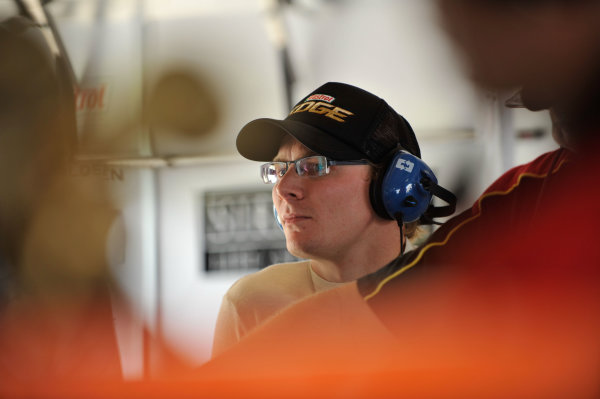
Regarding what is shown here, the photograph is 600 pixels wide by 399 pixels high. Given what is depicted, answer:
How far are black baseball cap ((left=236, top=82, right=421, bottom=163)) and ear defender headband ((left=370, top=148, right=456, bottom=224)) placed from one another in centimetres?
4

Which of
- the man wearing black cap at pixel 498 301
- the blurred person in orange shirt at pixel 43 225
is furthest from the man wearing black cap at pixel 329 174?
the man wearing black cap at pixel 498 301

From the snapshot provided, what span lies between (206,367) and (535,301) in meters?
0.31

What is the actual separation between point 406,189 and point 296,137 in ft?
0.64

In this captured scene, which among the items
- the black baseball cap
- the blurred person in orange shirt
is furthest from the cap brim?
the blurred person in orange shirt

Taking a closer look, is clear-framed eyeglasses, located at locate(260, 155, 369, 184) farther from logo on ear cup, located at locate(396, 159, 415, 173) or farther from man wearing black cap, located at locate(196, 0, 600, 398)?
man wearing black cap, located at locate(196, 0, 600, 398)

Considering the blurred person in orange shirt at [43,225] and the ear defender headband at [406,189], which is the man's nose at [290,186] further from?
the blurred person in orange shirt at [43,225]

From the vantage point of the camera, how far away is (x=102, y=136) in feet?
2.35

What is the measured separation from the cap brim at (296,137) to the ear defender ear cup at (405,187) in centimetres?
7

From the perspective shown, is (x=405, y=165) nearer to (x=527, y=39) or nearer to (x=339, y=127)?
(x=339, y=127)

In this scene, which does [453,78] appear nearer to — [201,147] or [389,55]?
[389,55]

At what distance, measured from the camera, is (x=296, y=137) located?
882 mm

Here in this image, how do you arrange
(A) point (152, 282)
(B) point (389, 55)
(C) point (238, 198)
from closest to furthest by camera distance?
(B) point (389, 55)
(A) point (152, 282)
(C) point (238, 198)

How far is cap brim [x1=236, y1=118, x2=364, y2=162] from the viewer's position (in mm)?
886

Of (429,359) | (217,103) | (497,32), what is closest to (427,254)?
(429,359)
